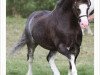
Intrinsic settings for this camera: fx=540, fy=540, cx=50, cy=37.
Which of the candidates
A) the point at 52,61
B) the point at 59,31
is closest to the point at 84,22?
the point at 59,31

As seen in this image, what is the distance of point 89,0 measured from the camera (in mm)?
2008

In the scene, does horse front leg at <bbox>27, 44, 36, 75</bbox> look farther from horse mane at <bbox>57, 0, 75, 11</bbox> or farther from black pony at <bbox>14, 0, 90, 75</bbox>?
horse mane at <bbox>57, 0, 75, 11</bbox>

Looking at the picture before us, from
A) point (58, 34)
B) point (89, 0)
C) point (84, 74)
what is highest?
point (89, 0)

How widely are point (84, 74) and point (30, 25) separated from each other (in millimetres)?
296

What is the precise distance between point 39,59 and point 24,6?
216 millimetres

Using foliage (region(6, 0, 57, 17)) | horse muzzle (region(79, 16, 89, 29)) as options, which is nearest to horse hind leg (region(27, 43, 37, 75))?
foliage (region(6, 0, 57, 17))

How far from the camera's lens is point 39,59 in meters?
2.10

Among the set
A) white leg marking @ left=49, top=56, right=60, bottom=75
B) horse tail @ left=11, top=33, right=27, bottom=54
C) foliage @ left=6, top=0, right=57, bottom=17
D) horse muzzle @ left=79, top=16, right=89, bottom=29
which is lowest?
white leg marking @ left=49, top=56, right=60, bottom=75

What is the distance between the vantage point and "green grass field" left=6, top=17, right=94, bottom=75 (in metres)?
2.06

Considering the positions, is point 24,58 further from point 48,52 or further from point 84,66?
point 84,66

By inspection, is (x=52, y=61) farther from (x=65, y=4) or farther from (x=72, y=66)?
(x=65, y=4)

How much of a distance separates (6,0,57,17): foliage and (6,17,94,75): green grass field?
0.03 meters

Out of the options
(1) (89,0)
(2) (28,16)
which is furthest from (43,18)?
(1) (89,0)

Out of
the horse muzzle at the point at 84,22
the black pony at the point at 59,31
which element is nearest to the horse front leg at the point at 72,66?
the black pony at the point at 59,31
